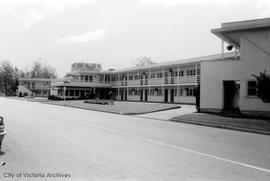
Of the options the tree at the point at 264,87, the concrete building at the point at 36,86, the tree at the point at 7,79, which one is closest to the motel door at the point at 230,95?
the tree at the point at 264,87

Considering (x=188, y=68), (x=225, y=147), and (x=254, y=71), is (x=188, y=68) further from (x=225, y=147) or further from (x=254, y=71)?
(x=225, y=147)

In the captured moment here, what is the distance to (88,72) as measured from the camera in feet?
227

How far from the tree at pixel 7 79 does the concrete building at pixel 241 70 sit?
102362 millimetres

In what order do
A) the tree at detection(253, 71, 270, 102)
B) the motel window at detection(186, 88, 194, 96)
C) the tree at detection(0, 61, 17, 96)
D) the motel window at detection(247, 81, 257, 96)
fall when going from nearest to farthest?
the tree at detection(253, 71, 270, 102), the motel window at detection(247, 81, 257, 96), the motel window at detection(186, 88, 194, 96), the tree at detection(0, 61, 17, 96)

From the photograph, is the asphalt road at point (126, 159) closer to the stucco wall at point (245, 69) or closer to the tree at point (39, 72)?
the stucco wall at point (245, 69)

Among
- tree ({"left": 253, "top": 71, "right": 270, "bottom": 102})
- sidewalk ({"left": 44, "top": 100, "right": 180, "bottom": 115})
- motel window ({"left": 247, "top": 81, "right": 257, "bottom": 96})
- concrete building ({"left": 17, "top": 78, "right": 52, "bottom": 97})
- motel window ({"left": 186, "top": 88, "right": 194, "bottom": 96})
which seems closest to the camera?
tree ({"left": 253, "top": 71, "right": 270, "bottom": 102})

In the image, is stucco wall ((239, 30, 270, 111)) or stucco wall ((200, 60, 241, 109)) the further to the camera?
stucco wall ((200, 60, 241, 109))

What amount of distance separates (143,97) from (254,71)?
3361 centimetres

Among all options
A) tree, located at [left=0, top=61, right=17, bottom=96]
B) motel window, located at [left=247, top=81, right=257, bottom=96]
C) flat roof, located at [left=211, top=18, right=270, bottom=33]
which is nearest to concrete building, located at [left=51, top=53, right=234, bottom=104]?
flat roof, located at [left=211, top=18, right=270, bottom=33]

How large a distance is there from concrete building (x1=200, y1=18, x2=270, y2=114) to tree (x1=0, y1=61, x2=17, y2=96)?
10236 cm

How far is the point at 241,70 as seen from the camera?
75.2 feet

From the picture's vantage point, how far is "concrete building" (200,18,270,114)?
71.5 ft

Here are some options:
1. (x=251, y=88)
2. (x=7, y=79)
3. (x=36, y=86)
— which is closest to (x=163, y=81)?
(x=251, y=88)

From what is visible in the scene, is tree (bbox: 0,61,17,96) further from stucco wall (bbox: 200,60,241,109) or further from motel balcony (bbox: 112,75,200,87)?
stucco wall (bbox: 200,60,241,109)
